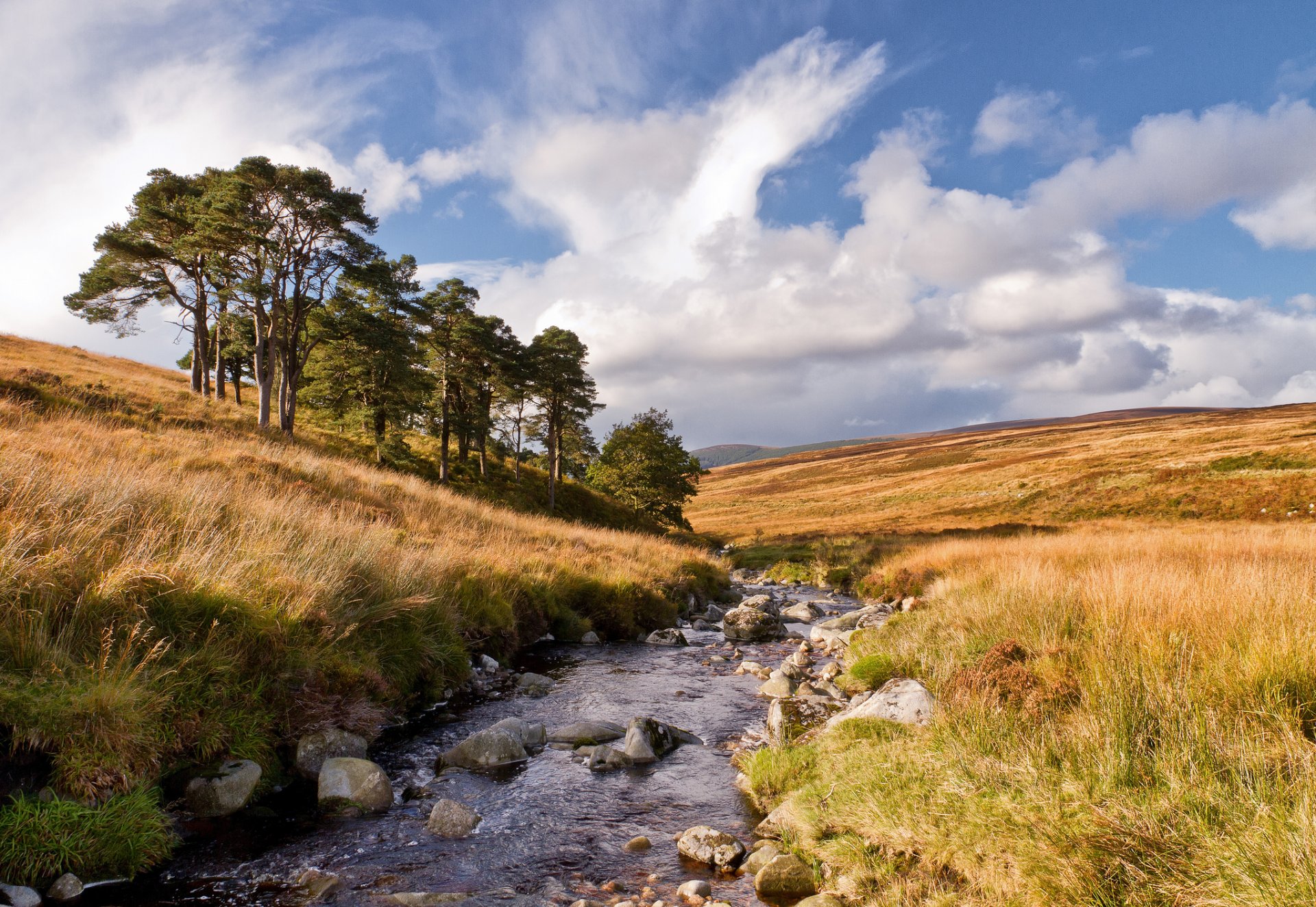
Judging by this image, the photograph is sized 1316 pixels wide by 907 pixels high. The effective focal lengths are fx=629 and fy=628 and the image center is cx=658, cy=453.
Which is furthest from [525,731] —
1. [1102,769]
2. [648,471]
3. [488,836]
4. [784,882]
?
[648,471]

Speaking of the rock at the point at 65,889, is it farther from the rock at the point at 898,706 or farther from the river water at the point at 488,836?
the rock at the point at 898,706

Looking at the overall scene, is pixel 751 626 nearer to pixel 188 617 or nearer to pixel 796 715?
pixel 796 715

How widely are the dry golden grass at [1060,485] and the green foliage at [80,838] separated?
4939cm

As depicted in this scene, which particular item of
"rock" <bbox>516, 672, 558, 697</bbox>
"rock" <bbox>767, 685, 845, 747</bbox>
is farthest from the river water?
"rock" <bbox>516, 672, 558, 697</bbox>

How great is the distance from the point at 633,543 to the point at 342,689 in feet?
61.0

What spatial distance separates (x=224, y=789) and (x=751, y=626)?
1280 cm

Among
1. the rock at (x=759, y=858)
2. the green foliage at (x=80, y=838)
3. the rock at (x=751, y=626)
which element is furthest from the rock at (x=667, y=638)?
the green foliage at (x=80, y=838)

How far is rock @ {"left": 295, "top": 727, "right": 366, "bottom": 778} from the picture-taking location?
6.59 m

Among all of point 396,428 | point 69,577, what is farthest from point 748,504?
point 69,577

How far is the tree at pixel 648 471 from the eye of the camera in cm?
5544

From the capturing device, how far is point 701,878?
204 inches

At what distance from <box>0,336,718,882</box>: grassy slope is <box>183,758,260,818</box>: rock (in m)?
0.20

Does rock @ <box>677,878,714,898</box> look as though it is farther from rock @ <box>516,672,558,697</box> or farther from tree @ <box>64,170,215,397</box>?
tree @ <box>64,170,215,397</box>

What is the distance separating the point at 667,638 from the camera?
51.8 feet
